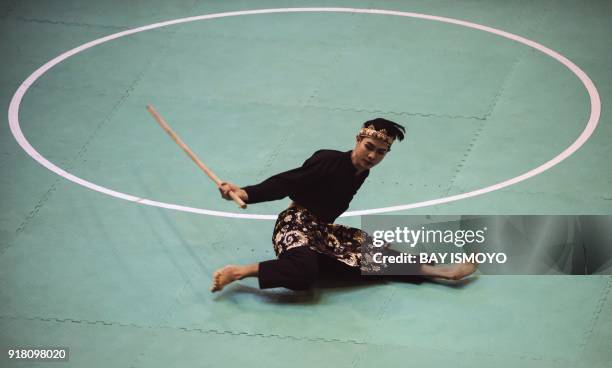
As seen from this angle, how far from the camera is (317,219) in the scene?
702 centimetres

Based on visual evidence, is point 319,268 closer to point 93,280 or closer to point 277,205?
point 277,205

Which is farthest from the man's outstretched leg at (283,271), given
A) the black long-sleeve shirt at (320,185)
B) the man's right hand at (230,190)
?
the man's right hand at (230,190)

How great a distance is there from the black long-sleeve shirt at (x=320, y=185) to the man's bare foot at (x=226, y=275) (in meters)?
0.45

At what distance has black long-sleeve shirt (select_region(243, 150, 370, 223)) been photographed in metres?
6.86

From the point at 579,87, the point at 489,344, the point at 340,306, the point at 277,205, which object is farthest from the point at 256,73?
the point at 489,344

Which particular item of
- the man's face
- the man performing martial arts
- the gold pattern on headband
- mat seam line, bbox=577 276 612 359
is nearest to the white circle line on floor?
the man performing martial arts

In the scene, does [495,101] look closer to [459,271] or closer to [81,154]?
[459,271]

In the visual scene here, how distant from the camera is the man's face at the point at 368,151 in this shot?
6.87 m

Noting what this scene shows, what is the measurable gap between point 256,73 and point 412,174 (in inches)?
83.3

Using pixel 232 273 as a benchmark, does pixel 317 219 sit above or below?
above

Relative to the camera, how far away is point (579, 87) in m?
9.34

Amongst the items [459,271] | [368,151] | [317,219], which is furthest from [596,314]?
[317,219]

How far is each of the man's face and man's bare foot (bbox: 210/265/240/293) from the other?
102 centimetres

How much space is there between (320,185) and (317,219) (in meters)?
0.23
